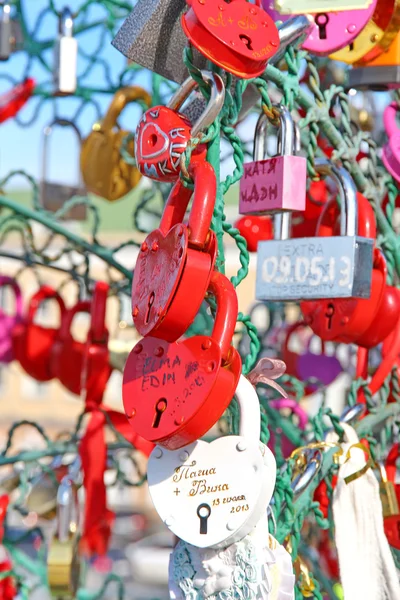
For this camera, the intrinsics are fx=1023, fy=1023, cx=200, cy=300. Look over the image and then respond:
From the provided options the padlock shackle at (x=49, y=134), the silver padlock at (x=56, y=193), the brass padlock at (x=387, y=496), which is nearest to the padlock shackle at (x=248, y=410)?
the brass padlock at (x=387, y=496)

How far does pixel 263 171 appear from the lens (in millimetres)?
826

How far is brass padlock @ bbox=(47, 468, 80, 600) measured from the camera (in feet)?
3.63

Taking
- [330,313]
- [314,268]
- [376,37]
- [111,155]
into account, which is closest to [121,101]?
[111,155]

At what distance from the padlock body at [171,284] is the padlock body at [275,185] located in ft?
0.46

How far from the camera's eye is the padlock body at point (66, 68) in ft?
5.60

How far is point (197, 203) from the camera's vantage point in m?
0.68

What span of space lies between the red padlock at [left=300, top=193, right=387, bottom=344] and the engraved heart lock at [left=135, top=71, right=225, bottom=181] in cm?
28

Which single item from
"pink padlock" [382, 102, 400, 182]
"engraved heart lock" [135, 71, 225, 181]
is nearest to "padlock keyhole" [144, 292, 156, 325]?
"engraved heart lock" [135, 71, 225, 181]

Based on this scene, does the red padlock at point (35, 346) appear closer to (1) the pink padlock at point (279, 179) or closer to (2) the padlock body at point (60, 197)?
(2) the padlock body at point (60, 197)

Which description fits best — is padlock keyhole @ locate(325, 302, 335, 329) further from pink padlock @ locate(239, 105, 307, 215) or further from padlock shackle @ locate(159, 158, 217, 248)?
padlock shackle @ locate(159, 158, 217, 248)

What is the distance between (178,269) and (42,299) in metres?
1.07

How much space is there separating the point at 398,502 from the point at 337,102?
0.41 metres

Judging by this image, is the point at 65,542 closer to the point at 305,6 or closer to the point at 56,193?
the point at 305,6

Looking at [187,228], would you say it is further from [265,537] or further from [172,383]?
[265,537]
